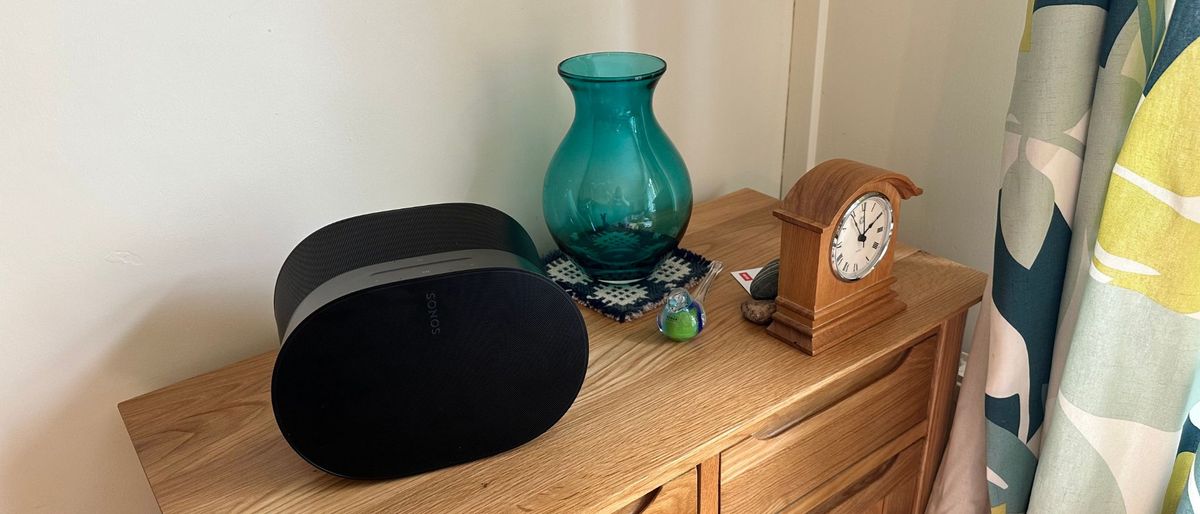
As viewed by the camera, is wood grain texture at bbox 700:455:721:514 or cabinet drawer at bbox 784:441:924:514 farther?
cabinet drawer at bbox 784:441:924:514

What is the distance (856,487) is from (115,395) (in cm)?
92

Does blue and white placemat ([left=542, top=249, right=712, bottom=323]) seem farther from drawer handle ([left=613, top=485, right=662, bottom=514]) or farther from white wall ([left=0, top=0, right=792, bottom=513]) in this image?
drawer handle ([left=613, top=485, right=662, bottom=514])

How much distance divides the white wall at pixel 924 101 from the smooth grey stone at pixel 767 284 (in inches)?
17.2

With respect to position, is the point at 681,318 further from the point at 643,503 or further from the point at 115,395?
the point at 115,395

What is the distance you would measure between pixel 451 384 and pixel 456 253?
0.41 feet

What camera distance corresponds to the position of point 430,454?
32.1 inches

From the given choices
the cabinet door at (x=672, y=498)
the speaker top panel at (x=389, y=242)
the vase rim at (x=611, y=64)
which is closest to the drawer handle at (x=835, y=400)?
the cabinet door at (x=672, y=498)

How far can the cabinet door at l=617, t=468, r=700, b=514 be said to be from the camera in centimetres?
84

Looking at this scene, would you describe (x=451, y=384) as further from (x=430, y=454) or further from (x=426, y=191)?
(x=426, y=191)

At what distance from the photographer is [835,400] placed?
1016 mm

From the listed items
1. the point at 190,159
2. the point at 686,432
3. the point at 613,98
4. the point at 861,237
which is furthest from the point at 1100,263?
the point at 190,159

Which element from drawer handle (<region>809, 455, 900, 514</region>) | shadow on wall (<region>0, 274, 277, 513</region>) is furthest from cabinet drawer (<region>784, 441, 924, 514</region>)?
shadow on wall (<region>0, 274, 277, 513</region>)

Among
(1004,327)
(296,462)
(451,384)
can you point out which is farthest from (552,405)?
(1004,327)

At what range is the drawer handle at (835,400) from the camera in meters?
0.95
